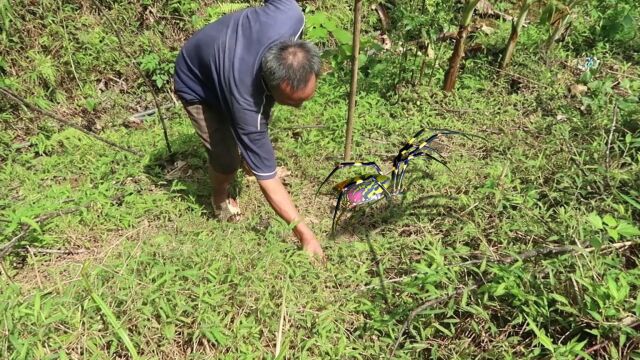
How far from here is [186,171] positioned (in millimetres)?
3674

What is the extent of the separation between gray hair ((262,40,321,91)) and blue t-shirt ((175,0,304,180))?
133 millimetres

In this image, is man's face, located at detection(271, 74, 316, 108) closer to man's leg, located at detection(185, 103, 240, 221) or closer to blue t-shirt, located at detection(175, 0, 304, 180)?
blue t-shirt, located at detection(175, 0, 304, 180)

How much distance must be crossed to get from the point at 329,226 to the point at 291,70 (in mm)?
1214

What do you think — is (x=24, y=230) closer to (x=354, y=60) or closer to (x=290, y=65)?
(x=290, y=65)

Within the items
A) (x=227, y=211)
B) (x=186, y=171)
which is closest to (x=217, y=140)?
(x=227, y=211)

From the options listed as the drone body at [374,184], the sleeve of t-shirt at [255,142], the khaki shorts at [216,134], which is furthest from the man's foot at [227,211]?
the sleeve of t-shirt at [255,142]

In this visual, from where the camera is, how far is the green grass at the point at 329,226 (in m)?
2.07

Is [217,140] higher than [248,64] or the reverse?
the reverse

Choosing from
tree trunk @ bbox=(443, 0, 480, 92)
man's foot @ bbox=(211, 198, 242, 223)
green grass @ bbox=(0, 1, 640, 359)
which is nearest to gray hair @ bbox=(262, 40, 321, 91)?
green grass @ bbox=(0, 1, 640, 359)

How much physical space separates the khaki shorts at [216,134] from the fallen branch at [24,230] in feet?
3.15

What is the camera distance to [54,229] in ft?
9.71

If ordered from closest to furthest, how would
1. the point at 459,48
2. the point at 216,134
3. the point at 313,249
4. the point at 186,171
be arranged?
the point at 313,249 < the point at 216,134 < the point at 186,171 < the point at 459,48

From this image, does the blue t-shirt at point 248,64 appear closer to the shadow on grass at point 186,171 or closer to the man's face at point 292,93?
the man's face at point 292,93

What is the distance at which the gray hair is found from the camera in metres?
2.23
